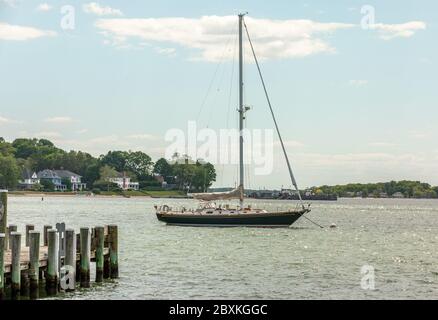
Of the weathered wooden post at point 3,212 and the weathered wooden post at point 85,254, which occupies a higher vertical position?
the weathered wooden post at point 3,212

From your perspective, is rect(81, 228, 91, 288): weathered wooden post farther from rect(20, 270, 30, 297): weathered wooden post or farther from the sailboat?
the sailboat

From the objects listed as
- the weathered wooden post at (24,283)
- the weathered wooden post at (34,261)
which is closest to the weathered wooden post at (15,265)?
the weathered wooden post at (24,283)

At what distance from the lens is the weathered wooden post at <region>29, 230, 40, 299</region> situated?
1039 inches

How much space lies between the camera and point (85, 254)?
2944cm

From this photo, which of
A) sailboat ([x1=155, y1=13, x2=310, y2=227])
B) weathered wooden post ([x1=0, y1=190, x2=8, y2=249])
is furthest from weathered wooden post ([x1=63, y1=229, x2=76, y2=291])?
sailboat ([x1=155, y1=13, x2=310, y2=227])

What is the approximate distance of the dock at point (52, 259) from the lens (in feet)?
85.5

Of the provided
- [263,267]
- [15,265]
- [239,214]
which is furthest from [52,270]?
[239,214]

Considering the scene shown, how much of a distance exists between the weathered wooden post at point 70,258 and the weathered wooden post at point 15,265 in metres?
2.34

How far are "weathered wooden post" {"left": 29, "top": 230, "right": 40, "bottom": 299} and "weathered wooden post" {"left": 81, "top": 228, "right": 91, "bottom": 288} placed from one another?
256 centimetres

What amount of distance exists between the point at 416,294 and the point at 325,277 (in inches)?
231

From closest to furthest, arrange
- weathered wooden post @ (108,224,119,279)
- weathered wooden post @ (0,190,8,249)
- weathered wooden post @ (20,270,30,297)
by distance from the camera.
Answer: weathered wooden post @ (20,270,30,297), weathered wooden post @ (0,190,8,249), weathered wooden post @ (108,224,119,279)

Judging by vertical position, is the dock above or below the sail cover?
below

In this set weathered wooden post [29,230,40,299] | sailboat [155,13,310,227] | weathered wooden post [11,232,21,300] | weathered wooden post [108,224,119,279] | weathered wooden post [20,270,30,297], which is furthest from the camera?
sailboat [155,13,310,227]

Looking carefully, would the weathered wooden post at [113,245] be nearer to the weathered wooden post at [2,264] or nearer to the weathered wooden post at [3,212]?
the weathered wooden post at [3,212]
